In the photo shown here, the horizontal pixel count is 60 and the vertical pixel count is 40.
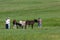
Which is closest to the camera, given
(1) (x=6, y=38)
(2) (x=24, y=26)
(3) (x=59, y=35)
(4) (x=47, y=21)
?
(1) (x=6, y=38)

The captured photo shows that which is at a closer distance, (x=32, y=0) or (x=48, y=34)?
(x=48, y=34)

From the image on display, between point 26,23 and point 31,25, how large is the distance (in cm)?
150

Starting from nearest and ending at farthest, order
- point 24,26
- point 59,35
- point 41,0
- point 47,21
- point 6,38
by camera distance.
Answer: point 6,38 < point 59,35 < point 24,26 < point 47,21 < point 41,0

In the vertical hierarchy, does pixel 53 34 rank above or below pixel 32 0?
below

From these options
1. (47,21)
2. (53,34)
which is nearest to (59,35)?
(53,34)

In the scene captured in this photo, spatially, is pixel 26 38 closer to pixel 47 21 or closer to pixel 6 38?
pixel 6 38

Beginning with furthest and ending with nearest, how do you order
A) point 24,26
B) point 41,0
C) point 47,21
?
1. point 41,0
2. point 47,21
3. point 24,26

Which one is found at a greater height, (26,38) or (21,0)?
(21,0)

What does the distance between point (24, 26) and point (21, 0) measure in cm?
5257

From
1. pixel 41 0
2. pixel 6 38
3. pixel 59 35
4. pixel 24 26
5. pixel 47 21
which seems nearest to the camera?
pixel 6 38

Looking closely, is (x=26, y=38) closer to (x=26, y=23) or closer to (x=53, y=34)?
(x=53, y=34)

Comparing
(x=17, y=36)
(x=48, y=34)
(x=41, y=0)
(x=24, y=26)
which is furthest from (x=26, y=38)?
(x=41, y=0)

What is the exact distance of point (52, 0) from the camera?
85812mm

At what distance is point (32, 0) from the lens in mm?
84500
